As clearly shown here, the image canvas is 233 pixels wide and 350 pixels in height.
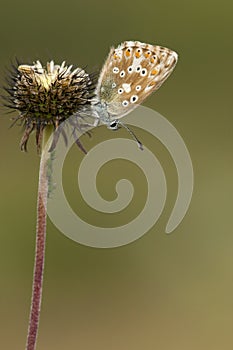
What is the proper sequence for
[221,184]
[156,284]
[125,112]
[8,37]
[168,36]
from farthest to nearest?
[168,36] → [8,37] → [221,184] → [156,284] → [125,112]

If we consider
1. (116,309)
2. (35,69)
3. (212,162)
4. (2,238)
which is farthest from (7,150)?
(35,69)

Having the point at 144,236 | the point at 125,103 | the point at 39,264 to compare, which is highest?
the point at 144,236

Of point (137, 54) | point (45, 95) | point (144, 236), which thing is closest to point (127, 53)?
point (137, 54)

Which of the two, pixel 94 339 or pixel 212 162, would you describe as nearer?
pixel 94 339

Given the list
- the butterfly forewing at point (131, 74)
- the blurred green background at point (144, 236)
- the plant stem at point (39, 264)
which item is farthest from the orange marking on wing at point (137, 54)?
the blurred green background at point (144, 236)

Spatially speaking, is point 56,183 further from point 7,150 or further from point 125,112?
point 7,150

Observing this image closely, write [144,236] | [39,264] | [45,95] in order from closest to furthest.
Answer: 1. [39,264]
2. [45,95]
3. [144,236]

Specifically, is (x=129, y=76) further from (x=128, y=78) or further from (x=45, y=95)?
(x=45, y=95)
